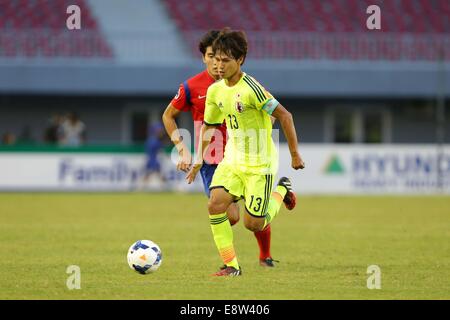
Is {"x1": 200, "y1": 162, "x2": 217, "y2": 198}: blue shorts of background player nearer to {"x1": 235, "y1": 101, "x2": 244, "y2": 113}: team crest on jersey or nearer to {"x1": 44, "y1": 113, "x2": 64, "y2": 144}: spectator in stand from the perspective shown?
{"x1": 235, "y1": 101, "x2": 244, "y2": 113}: team crest on jersey

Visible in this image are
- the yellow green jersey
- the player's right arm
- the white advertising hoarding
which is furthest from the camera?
the white advertising hoarding

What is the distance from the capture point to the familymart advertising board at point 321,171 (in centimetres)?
2536

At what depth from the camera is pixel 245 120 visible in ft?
29.5

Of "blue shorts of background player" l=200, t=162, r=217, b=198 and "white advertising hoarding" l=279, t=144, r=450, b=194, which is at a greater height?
"white advertising hoarding" l=279, t=144, r=450, b=194

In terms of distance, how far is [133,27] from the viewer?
32094 mm

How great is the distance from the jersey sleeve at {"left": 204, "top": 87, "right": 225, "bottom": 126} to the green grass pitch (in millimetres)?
1480

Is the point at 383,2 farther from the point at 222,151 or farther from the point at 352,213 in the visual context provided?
the point at 222,151

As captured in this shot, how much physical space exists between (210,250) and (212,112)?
119 inches

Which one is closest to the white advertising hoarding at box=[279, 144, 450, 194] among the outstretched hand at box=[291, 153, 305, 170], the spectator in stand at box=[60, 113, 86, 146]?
the spectator in stand at box=[60, 113, 86, 146]

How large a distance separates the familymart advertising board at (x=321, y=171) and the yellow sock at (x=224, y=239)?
16222 mm

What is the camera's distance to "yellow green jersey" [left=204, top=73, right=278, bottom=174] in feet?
29.0

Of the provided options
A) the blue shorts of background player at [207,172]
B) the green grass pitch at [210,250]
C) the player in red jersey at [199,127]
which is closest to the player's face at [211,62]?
the player in red jersey at [199,127]

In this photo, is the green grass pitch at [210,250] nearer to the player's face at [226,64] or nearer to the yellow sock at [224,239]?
the yellow sock at [224,239]
